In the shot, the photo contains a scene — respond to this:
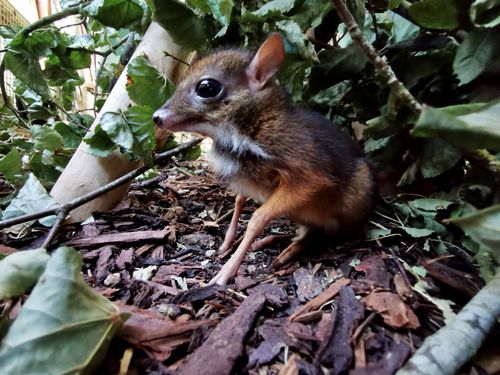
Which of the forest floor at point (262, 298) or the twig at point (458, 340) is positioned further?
the forest floor at point (262, 298)

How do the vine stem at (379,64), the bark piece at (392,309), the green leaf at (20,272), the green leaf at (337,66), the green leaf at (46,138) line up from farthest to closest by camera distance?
the green leaf at (46,138)
the green leaf at (337,66)
the vine stem at (379,64)
the bark piece at (392,309)
the green leaf at (20,272)

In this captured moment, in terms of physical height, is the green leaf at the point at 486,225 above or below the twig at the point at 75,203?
below

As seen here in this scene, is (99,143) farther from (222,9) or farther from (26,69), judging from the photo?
(222,9)

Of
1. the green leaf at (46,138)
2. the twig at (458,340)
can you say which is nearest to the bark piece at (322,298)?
the twig at (458,340)

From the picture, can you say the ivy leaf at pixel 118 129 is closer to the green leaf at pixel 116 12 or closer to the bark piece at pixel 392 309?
the green leaf at pixel 116 12

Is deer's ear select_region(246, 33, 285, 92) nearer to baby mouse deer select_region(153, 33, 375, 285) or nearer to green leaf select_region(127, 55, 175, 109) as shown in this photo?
baby mouse deer select_region(153, 33, 375, 285)

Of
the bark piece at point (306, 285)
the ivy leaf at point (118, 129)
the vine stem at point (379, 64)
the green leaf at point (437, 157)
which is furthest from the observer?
the ivy leaf at point (118, 129)

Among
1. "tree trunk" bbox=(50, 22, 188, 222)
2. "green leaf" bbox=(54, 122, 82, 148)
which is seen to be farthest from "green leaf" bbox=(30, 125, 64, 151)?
"tree trunk" bbox=(50, 22, 188, 222)

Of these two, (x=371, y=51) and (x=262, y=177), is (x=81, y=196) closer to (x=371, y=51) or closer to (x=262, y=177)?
(x=262, y=177)
